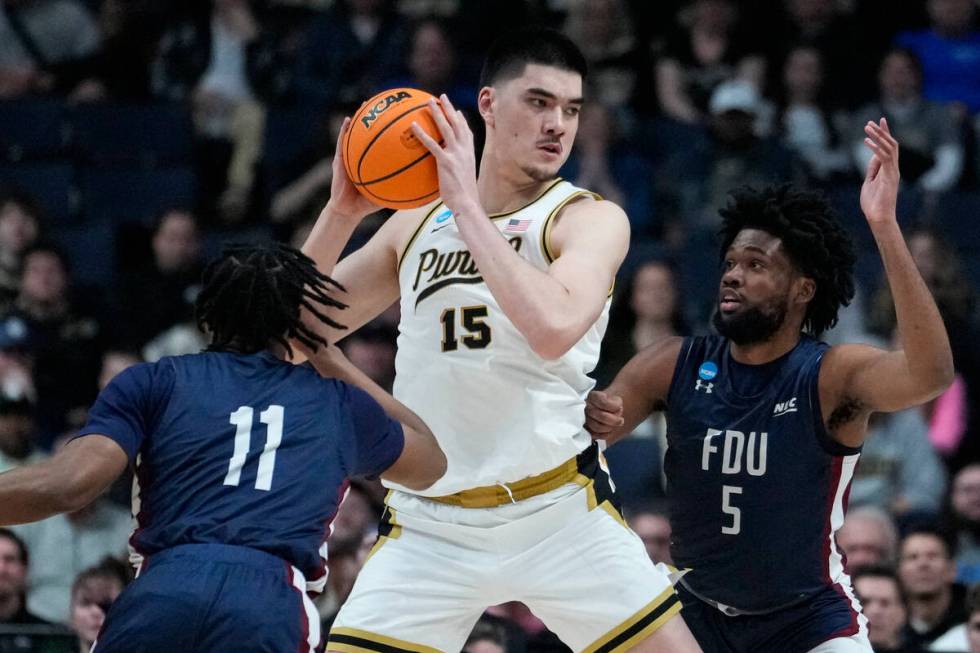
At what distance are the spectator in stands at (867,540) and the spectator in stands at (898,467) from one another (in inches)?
18.9

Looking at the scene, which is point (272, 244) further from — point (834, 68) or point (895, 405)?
point (834, 68)

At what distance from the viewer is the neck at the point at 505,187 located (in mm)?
6011

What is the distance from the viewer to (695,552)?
6.10m

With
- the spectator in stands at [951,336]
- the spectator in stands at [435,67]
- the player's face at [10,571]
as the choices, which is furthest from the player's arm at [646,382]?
the spectator in stands at [435,67]

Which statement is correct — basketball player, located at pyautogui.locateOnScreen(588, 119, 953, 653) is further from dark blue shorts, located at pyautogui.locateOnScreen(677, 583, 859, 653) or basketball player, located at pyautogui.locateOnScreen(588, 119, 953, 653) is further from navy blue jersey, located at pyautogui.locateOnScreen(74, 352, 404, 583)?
navy blue jersey, located at pyautogui.locateOnScreen(74, 352, 404, 583)

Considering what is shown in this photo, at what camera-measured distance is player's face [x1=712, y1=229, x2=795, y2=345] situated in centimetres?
613

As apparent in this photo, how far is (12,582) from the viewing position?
845cm

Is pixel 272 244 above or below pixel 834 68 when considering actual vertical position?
below

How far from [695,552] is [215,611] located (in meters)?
2.24

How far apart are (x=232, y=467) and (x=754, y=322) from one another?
2276 millimetres

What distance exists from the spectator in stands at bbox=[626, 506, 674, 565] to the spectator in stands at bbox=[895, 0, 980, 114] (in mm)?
5118

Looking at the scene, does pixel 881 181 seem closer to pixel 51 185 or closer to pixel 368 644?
pixel 368 644

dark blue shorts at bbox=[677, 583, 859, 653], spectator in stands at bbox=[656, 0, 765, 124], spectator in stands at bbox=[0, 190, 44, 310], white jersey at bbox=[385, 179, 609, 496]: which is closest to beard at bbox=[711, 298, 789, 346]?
white jersey at bbox=[385, 179, 609, 496]

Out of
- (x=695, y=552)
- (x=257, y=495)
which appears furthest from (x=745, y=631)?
(x=257, y=495)
